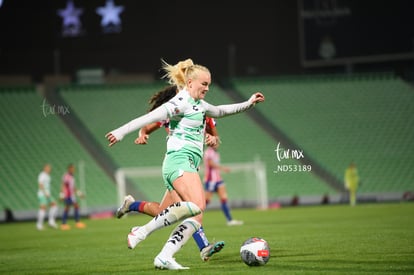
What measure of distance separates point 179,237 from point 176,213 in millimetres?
301

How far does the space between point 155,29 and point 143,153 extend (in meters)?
6.24

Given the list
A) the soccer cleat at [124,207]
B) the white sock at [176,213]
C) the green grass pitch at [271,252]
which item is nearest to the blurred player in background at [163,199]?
the soccer cleat at [124,207]

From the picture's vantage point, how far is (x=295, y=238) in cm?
1335

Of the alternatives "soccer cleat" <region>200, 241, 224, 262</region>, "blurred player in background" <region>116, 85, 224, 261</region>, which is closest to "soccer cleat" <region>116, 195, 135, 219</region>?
"blurred player in background" <region>116, 85, 224, 261</region>

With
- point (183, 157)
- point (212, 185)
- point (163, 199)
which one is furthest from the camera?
point (212, 185)

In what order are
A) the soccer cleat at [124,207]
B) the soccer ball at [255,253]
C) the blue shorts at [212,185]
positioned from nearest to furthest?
the soccer ball at [255,253] → the soccer cleat at [124,207] → the blue shorts at [212,185]

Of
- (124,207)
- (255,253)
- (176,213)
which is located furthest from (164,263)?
(124,207)

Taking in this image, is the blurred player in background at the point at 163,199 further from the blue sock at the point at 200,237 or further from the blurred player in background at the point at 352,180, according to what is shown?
the blurred player in background at the point at 352,180

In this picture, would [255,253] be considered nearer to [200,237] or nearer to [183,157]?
[200,237]

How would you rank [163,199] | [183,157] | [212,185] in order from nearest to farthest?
[183,157]
[163,199]
[212,185]

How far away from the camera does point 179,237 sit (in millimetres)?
8281

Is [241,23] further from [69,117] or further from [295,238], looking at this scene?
[295,238]

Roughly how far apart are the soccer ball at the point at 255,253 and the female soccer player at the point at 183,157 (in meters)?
0.72

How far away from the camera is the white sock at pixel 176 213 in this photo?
26.7 feet
